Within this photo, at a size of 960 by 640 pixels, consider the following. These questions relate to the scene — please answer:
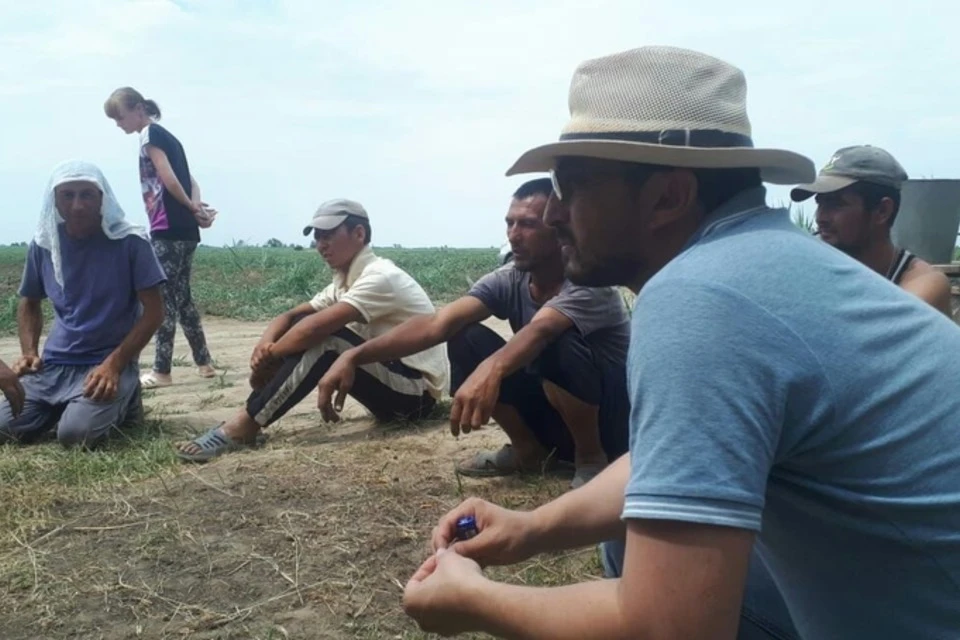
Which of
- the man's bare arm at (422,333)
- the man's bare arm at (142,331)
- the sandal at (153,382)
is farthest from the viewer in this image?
the sandal at (153,382)

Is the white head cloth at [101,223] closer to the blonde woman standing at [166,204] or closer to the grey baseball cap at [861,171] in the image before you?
the blonde woman standing at [166,204]

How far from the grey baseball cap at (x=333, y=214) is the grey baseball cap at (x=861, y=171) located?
6.37ft

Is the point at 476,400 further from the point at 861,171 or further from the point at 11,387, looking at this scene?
the point at 11,387

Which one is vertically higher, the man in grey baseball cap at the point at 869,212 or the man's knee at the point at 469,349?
the man in grey baseball cap at the point at 869,212

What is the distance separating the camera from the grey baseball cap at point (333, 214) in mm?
4207

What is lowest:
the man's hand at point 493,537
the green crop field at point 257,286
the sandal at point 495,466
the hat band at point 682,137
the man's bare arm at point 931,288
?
the green crop field at point 257,286

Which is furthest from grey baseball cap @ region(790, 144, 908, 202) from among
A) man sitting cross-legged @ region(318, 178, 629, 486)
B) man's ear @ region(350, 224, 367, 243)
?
man's ear @ region(350, 224, 367, 243)

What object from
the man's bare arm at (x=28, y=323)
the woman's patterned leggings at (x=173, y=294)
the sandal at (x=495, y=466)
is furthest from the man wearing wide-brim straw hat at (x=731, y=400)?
the woman's patterned leggings at (x=173, y=294)

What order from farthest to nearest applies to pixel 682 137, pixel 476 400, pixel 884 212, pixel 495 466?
1. pixel 495 466
2. pixel 884 212
3. pixel 476 400
4. pixel 682 137

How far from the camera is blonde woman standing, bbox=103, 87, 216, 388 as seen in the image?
5.57 meters

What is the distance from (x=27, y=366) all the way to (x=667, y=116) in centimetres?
396

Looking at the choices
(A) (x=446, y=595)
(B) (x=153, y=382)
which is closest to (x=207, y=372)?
(B) (x=153, y=382)

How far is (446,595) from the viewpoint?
136cm

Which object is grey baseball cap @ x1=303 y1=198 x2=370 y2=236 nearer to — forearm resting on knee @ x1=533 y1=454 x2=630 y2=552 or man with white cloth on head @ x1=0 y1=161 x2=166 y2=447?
man with white cloth on head @ x1=0 y1=161 x2=166 y2=447
